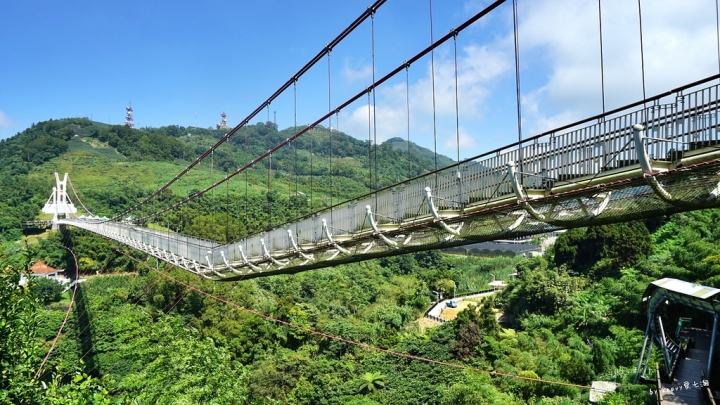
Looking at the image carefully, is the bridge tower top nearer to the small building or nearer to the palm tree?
the small building

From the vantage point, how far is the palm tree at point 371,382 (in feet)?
53.3

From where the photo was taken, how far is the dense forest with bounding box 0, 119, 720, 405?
1056 centimetres

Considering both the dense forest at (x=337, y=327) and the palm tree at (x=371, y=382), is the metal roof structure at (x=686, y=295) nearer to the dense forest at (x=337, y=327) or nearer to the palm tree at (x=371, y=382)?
the dense forest at (x=337, y=327)

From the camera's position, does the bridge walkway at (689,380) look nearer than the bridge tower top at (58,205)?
Yes

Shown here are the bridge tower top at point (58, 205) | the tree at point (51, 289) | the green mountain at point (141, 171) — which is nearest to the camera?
the tree at point (51, 289)

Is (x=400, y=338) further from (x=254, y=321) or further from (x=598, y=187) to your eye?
(x=598, y=187)

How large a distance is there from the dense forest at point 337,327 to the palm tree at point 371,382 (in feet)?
0.21

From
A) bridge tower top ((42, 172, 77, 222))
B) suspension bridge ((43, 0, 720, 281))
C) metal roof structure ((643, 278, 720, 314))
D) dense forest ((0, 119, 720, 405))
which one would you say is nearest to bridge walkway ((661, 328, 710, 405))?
dense forest ((0, 119, 720, 405))

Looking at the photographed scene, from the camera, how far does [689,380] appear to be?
8836 millimetres

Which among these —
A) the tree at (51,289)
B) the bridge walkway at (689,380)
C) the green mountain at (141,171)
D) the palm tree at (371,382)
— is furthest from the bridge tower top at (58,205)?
the bridge walkway at (689,380)

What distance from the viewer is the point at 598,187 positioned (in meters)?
3.79

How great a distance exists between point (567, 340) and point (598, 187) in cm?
1447

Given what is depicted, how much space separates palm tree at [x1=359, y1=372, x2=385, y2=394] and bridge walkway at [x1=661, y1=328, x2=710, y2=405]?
8908mm

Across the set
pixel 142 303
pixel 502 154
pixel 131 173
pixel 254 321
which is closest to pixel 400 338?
pixel 254 321
